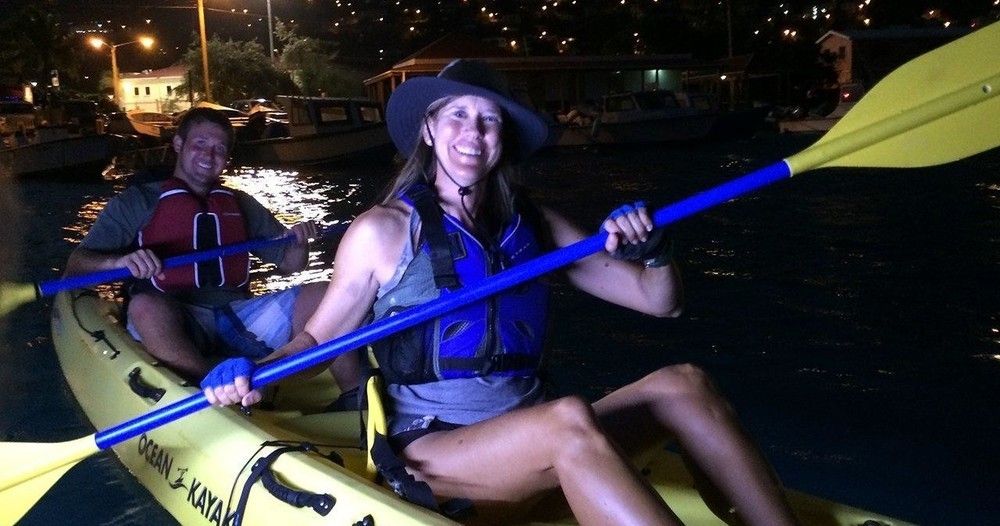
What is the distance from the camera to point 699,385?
2090 mm

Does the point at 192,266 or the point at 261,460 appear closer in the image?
the point at 261,460

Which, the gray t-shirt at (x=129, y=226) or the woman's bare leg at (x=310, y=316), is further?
the gray t-shirt at (x=129, y=226)

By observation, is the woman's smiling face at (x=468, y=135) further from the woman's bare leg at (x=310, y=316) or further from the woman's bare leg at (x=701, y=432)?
the woman's bare leg at (x=310, y=316)

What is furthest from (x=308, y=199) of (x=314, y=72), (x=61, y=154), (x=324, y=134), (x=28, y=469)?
(x=314, y=72)

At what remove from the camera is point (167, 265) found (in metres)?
3.69

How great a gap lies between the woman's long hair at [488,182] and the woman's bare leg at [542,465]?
0.60 meters

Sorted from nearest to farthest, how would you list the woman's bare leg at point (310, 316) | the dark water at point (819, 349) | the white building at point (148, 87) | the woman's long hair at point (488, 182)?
the woman's long hair at point (488, 182) → the woman's bare leg at point (310, 316) → the dark water at point (819, 349) → the white building at point (148, 87)

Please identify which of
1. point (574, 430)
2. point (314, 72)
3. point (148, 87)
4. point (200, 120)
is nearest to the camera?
point (574, 430)

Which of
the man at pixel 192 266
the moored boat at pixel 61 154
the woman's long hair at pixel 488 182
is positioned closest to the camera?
the woman's long hair at pixel 488 182

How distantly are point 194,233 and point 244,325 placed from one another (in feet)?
1.54

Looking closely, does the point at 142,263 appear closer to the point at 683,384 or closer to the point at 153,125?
the point at 683,384


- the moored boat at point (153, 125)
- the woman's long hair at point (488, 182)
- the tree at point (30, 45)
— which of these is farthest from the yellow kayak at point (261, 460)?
the tree at point (30, 45)

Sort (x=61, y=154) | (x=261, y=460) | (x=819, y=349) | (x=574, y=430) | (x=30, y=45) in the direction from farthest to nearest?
(x=30, y=45) → (x=61, y=154) → (x=819, y=349) → (x=261, y=460) → (x=574, y=430)

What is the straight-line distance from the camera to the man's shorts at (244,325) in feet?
11.8
